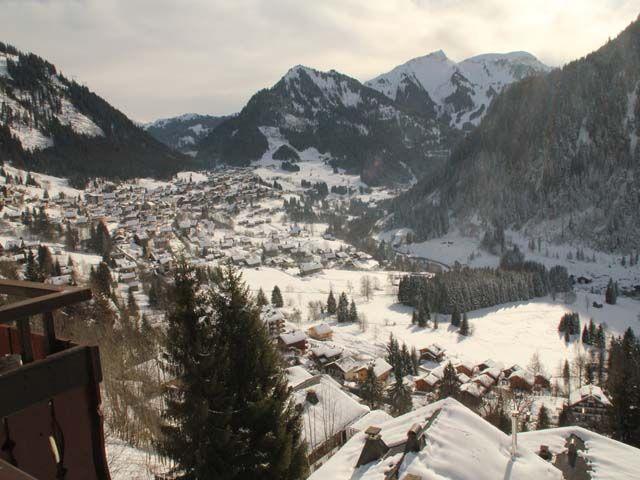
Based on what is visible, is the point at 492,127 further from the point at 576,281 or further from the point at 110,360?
the point at 110,360

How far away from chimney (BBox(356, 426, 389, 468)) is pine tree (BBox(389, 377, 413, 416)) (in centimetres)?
1980

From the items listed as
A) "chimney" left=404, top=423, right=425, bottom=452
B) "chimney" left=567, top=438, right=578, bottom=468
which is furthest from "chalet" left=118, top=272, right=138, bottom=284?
"chimney" left=567, top=438, right=578, bottom=468

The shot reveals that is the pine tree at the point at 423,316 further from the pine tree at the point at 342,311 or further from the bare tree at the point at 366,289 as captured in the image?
the pine tree at the point at 342,311

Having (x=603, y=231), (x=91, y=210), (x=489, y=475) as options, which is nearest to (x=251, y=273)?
(x=91, y=210)

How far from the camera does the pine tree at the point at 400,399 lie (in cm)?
3158

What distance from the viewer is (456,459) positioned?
10250 mm

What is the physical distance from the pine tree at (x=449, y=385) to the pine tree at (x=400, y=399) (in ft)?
8.33

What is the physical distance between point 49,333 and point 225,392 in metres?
5.93

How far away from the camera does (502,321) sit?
66125 millimetres

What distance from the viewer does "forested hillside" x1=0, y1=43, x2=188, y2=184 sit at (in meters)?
113

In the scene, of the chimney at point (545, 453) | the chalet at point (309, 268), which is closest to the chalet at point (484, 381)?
the chimney at point (545, 453)

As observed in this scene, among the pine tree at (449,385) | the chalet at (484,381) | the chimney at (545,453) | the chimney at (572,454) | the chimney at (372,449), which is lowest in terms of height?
the chalet at (484,381)

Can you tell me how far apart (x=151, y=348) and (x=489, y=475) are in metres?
14.2

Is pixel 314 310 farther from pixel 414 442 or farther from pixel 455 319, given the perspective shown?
pixel 414 442
